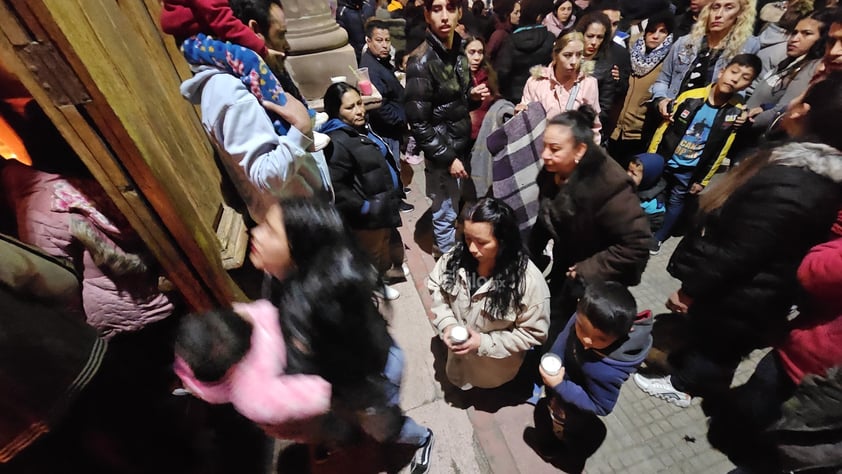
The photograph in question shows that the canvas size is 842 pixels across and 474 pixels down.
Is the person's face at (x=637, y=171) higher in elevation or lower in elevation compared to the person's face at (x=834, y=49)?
lower

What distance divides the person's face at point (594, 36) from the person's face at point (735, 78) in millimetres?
Answer: 1315

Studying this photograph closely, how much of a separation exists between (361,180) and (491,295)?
1.51 meters

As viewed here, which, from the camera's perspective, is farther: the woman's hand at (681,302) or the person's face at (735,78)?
the person's face at (735,78)

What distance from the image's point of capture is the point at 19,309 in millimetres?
1223

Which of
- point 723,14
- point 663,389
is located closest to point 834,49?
point 723,14

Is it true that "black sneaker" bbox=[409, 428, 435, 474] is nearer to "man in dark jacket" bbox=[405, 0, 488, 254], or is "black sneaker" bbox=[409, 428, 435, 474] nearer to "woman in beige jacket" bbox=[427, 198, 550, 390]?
"woman in beige jacket" bbox=[427, 198, 550, 390]

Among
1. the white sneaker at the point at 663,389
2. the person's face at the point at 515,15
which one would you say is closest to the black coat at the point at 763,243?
the white sneaker at the point at 663,389

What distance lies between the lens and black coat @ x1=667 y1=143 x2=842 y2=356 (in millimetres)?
1854

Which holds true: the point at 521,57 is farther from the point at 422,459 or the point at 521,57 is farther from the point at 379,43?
the point at 422,459

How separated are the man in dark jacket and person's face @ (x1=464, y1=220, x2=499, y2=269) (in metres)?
1.67

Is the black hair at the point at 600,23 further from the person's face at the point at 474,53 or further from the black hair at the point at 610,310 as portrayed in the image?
the black hair at the point at 610,310

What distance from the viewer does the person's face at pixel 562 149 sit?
247 cm

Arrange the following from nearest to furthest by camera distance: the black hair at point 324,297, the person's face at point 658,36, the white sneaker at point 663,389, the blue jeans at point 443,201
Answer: the black hair at point 324,297 → the white sneaker at point 663,389 → the blue jeans at point 443,201 → the person's face at point 658,36

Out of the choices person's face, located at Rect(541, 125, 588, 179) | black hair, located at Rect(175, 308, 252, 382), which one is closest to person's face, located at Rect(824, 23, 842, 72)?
person's face, located at Rect(541, 125, 588, 179)
